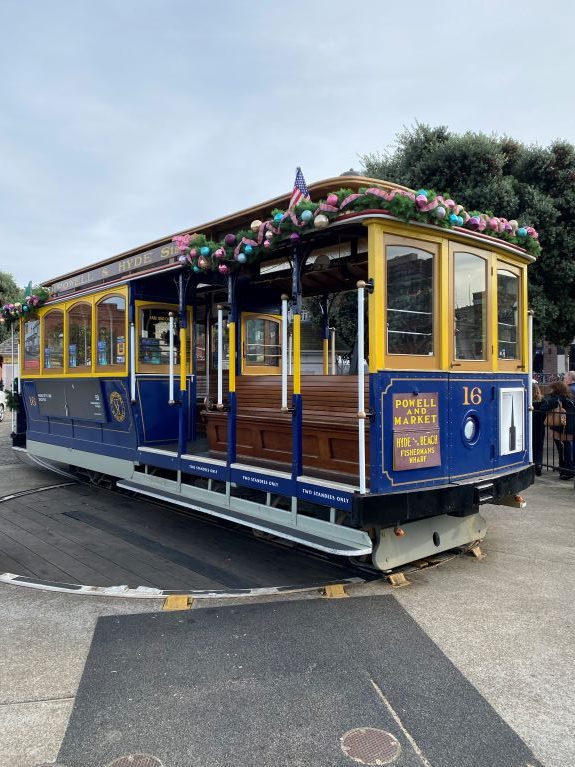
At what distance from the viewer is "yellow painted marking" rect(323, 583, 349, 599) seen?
457 centimetres

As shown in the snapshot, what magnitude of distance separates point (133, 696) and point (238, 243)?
148 inches

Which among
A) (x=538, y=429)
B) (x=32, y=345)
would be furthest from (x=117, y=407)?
(x=538, y=429)

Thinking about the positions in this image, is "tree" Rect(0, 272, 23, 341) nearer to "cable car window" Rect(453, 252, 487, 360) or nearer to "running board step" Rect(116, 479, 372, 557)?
"running board step" Rect(116, 479, 372, 557)

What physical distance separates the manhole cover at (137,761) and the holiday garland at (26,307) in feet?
25.3

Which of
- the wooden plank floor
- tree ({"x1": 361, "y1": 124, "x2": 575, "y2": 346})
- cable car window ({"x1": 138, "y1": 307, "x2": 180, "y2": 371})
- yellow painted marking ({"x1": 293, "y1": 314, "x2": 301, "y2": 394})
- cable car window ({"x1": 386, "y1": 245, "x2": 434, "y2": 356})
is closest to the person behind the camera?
cable car window ({"x1": 386, "y1": 245, "x2": 434, "y2": 356})

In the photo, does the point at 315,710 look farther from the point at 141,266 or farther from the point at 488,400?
the point at 141,266

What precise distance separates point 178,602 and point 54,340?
5742 mm

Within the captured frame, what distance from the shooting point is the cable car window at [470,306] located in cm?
504

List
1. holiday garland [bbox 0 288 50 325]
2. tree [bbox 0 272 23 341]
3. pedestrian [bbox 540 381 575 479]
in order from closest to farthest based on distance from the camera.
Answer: holiday garland [bbox 0 288 50 325]
pedestrian [bbox 540 381 575 479]
tree [bbox 0 272 23 341]

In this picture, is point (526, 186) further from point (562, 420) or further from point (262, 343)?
point (262, 343)

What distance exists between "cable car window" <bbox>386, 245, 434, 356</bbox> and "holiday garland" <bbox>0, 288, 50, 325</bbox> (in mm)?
6427

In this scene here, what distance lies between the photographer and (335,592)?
464 cm

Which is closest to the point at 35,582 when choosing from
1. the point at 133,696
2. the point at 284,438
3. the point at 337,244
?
the point at 133,696

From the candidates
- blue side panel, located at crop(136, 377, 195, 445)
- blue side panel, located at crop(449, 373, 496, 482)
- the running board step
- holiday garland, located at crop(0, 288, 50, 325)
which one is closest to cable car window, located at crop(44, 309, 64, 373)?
holiday garland, located at crop(0, 288, 50, 325)
